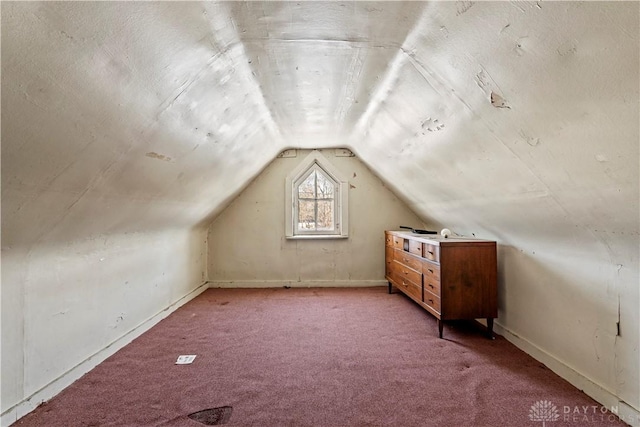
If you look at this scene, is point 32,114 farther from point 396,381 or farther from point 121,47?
point 396,381

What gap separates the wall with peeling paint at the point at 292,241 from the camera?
4578 mm

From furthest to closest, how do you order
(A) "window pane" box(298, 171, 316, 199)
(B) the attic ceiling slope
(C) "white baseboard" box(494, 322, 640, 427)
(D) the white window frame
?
(A) "window pane" box(298, 171, 316, 199), (D) the white window frame, (C) "white baseboard" box(494, 322, 640, 427), (B) the attic ceiling slope

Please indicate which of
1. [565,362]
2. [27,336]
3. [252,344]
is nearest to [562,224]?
[565,362]

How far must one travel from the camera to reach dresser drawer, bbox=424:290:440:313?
274cm

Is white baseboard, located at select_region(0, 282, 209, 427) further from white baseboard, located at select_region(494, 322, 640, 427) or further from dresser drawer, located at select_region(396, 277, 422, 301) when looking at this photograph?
white baseboard, located at select_region(494, 322, 640, 427)

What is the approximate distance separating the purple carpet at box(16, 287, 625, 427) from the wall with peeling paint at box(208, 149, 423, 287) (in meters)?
1.40

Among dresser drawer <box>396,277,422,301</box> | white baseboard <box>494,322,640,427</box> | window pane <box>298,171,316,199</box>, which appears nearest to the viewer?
white baseboard <box>494,322,640,427</box>

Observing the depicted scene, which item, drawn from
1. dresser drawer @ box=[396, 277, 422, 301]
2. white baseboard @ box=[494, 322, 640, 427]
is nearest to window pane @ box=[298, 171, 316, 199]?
dresser drawer @ box=[396, 277, 422, 301]

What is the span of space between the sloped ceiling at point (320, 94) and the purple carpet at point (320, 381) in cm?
96

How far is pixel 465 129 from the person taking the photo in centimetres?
186

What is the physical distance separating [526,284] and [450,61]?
6.17 ft

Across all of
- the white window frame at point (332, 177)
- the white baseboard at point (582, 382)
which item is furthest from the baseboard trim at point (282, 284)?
the white baseboard at point (582, 382)

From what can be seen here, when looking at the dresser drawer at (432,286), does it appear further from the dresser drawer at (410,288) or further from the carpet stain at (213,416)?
the carpet stain at (213,416)

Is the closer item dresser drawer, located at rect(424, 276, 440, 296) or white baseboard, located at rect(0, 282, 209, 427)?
white baseboard, located at rect(0, 282, 209, 427)
